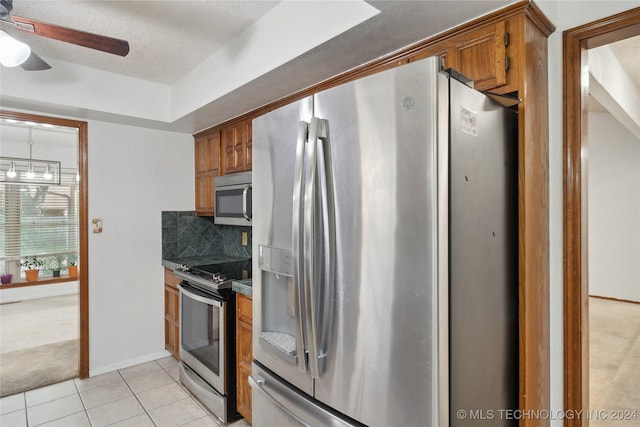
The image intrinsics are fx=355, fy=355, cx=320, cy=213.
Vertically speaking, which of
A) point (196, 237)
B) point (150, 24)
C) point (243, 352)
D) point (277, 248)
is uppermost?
point (150, 24)

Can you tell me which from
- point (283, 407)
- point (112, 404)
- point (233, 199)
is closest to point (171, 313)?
point (112, 404)

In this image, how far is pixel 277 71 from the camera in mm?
2061

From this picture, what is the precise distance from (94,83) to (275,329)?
268cm

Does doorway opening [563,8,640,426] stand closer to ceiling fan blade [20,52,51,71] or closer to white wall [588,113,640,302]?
ceiling fan blade [20,52,51,71]

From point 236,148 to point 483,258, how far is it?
95.3 inches

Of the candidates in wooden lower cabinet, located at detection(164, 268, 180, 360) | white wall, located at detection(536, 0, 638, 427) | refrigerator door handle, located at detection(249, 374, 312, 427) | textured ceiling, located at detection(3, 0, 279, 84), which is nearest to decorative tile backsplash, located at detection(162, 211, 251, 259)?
wooden lower cabinet, located at detection(164, 268, 180, 360)

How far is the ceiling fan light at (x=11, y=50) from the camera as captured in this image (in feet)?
5.12

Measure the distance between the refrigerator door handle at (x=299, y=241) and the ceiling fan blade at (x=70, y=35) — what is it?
3.74ft

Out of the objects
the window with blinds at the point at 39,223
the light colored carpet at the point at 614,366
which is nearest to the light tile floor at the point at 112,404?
the light colored carpet at the point at 614,366

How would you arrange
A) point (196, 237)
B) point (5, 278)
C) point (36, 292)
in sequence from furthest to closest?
point (36, 292) → point (5, 278) → point (196, 237)

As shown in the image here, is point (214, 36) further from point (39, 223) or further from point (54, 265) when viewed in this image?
point (54, 265)

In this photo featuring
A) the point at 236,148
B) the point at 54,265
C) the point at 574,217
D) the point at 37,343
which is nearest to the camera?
the point at 574,217

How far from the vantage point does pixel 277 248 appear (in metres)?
1.40

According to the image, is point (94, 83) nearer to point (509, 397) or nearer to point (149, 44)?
point (149, 44)
